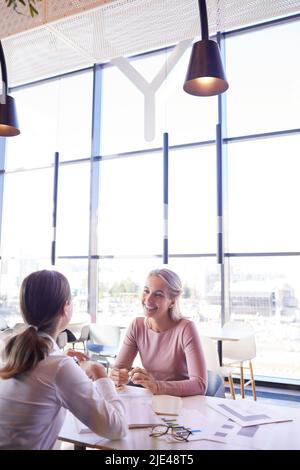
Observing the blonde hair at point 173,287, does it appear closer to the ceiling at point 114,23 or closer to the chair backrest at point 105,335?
the ceiling at point 114,23

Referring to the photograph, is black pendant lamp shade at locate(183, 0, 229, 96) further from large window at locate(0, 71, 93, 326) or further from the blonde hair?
large window at locate(0, 71, 93, 326)

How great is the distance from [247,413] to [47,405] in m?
0.93

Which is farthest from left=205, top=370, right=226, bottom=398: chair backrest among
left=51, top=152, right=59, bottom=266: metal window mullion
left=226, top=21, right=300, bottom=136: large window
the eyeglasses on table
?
left=51, top=152, right=59, bottom=266: metal window mullion

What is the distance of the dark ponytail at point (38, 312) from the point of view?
136 cm

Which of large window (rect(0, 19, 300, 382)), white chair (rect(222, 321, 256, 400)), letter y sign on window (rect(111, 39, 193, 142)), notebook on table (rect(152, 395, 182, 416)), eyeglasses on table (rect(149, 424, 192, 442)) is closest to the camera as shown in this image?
eyeglasses on table (rect(149, 424, 192, 442))

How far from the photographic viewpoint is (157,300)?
8.17ft

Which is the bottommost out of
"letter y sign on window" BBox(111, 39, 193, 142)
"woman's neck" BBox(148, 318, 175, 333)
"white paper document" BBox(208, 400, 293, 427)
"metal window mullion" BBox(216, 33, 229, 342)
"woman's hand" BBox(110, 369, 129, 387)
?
"white paper document" BBox(208, 400, 293, 427)

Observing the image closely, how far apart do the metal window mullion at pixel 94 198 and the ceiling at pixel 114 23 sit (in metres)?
2.06

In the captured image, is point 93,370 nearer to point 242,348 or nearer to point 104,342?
point 242,348

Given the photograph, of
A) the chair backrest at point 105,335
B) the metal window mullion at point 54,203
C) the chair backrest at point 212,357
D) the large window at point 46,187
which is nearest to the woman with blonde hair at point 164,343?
the chair backrest at point 212,357

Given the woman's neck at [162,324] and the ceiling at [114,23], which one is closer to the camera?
the woman's neck at [162,324]

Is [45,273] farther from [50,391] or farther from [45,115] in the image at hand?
[45,115]

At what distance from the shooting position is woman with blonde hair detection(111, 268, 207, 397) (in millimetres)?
2234

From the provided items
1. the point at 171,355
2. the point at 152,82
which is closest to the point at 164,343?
the point at 171,355
